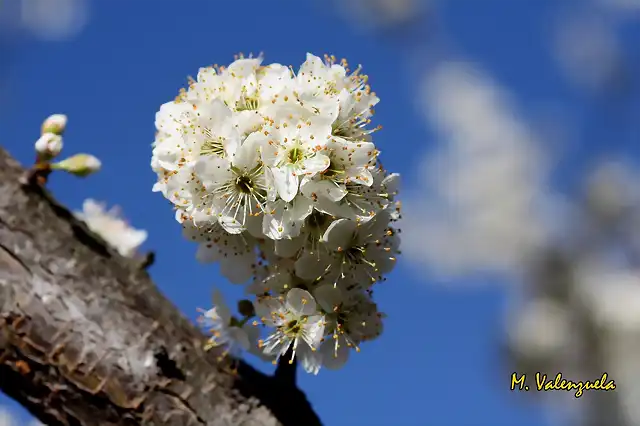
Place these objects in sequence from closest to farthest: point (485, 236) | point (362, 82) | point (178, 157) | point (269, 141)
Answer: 1. point (269, 141)
2. point (178, 157)
3. point (362, 82)
4. point (485, 236)

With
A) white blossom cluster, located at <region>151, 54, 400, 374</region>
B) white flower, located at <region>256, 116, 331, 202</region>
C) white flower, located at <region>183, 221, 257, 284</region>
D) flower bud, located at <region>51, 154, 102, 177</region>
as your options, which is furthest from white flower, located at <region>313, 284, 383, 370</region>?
flower bud, located at <region>51, 154, 102, 177</region>

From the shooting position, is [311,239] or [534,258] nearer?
[311,239]

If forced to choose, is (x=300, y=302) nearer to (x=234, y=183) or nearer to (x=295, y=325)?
(x=295, y=325)

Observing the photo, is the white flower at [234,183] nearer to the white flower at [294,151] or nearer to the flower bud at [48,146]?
the white flower at [294,151]

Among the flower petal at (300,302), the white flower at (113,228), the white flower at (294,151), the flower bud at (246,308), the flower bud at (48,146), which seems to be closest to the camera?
the white flower at (294,151)

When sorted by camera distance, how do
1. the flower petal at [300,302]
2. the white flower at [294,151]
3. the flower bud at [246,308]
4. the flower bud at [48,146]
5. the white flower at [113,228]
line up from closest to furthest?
the white flower at [294,151], the flower petal at [300,302], the flower bud at [246,308], the flower bud at [48,146], the white flower at [113,228]

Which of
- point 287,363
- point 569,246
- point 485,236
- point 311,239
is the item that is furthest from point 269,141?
point 485,236

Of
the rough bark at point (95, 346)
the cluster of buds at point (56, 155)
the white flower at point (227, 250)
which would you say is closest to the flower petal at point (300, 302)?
the white flower at point (227, 250)

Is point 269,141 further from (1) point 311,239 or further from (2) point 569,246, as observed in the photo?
(2) point 569,246
